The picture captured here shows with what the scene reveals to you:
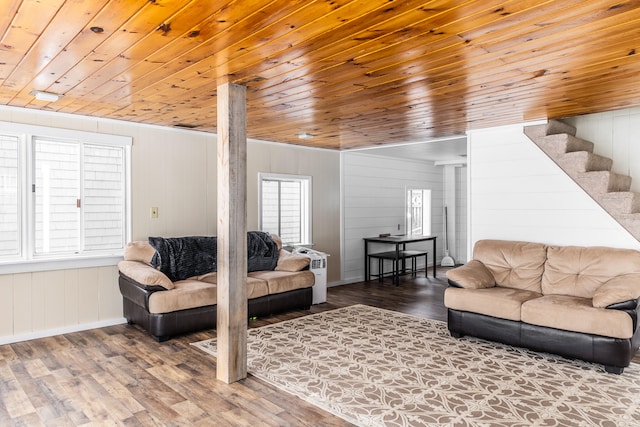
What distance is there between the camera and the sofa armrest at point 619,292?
3449mm

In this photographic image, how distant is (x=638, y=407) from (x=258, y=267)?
13.0 ft

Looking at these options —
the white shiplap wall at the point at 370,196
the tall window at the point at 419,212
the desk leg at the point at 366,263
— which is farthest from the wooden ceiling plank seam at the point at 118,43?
the tall window at the point at 419,212

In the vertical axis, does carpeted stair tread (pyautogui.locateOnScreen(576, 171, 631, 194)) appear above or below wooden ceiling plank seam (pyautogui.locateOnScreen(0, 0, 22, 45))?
below

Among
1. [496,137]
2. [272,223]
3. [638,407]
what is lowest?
[638,407]

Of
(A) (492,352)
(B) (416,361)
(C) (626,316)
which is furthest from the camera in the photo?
(A) (492,352)

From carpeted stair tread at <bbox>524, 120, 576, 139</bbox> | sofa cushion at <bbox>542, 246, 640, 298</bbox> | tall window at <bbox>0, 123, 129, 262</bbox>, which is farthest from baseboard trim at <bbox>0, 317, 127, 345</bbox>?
carpeted stair tread at <bbox>524, 120, 576, 139</bbox>

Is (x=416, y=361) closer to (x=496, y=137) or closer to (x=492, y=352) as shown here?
(x=492, y=352)

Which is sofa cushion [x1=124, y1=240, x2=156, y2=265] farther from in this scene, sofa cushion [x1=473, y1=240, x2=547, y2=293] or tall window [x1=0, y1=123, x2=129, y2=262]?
sofa cushion [x1=473, y1=240, x2=547, y2=293]

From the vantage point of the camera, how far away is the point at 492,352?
3.90 m

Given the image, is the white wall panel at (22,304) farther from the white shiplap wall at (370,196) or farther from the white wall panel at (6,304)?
the white shiplap wall at (370,196)

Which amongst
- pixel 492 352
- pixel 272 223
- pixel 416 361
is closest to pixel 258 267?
pixel 272 223

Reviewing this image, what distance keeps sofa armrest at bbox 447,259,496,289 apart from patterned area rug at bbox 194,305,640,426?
542 millimetres

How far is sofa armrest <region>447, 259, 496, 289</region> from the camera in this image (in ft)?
14.1

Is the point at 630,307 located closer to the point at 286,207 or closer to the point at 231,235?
the point at 231,235
